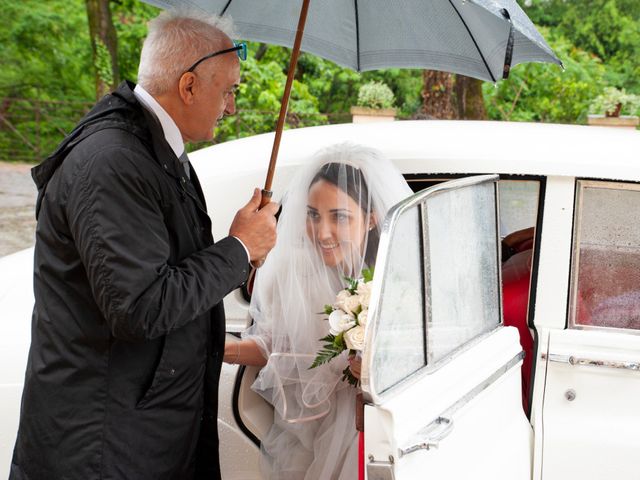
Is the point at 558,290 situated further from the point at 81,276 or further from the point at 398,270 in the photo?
the point at 81,276

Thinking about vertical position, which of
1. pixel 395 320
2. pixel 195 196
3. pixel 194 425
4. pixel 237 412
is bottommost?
pixel 237 412

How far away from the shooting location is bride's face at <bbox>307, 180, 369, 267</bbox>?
9.08ft

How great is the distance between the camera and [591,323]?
2703 millimetres

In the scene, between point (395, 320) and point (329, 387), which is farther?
point (329, 387)

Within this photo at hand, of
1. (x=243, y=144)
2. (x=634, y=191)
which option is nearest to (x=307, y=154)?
(x=243, y=144)

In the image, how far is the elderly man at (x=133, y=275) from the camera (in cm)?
193

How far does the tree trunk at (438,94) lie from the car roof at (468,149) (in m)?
6.32

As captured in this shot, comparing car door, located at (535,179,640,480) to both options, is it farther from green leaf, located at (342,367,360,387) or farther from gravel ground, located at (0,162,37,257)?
gravel ground, located at (0,162,37,257)

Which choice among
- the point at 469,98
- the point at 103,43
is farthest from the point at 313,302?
the point at 103,43

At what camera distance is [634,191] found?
2660 mm

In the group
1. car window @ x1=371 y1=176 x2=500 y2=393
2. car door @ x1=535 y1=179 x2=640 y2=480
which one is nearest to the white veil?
car window @ x1=371 y1=176 x2=500 y2=393

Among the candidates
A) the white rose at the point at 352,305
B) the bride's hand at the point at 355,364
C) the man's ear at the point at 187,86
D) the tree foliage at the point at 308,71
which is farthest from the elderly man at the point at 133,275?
the tree foliage at the point at 308,71

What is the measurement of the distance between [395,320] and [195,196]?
A: 705 mm

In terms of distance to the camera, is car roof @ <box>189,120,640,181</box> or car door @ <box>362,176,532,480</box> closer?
car door @ <box>362,176,532,480</box>
